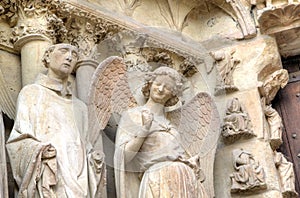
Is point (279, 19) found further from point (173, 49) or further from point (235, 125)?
point (235, 125)

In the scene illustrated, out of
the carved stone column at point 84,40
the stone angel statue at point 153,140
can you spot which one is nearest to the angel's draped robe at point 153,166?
the stone angel statue at point 153,140

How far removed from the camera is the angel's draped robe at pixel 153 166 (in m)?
4.58

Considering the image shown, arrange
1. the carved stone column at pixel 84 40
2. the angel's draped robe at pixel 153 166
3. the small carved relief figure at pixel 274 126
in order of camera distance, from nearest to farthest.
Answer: the angel's draped robe at pixel 153 166 < the carved stone column at pixel 84 40 < the small carved relief figure at pixel 274 126

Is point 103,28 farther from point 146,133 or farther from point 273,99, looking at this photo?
point 273,99

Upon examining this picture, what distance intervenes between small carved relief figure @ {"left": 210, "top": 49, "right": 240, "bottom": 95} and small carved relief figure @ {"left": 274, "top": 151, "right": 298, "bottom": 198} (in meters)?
0.57

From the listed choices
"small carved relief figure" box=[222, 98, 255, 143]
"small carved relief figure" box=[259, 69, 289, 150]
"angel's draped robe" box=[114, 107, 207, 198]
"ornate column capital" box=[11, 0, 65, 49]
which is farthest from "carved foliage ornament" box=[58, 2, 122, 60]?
"small carved relief figure" box=[259, 69, 289, 150]

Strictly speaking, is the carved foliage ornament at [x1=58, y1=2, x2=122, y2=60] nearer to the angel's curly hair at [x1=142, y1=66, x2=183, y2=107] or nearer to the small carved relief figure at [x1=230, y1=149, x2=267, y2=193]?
the angel's curly hair at [x1=142, y1=66, x2=183, y2=107]

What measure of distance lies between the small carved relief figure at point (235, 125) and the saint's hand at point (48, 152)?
1.60 m

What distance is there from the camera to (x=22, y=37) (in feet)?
16.1

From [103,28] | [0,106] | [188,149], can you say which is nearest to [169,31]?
[103,28]

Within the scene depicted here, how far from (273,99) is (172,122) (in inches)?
46.2

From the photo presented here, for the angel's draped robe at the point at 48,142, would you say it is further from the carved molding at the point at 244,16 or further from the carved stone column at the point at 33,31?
the carved molding at the point at 244,16

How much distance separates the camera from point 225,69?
5684mm

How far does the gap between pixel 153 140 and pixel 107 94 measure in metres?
0.39
